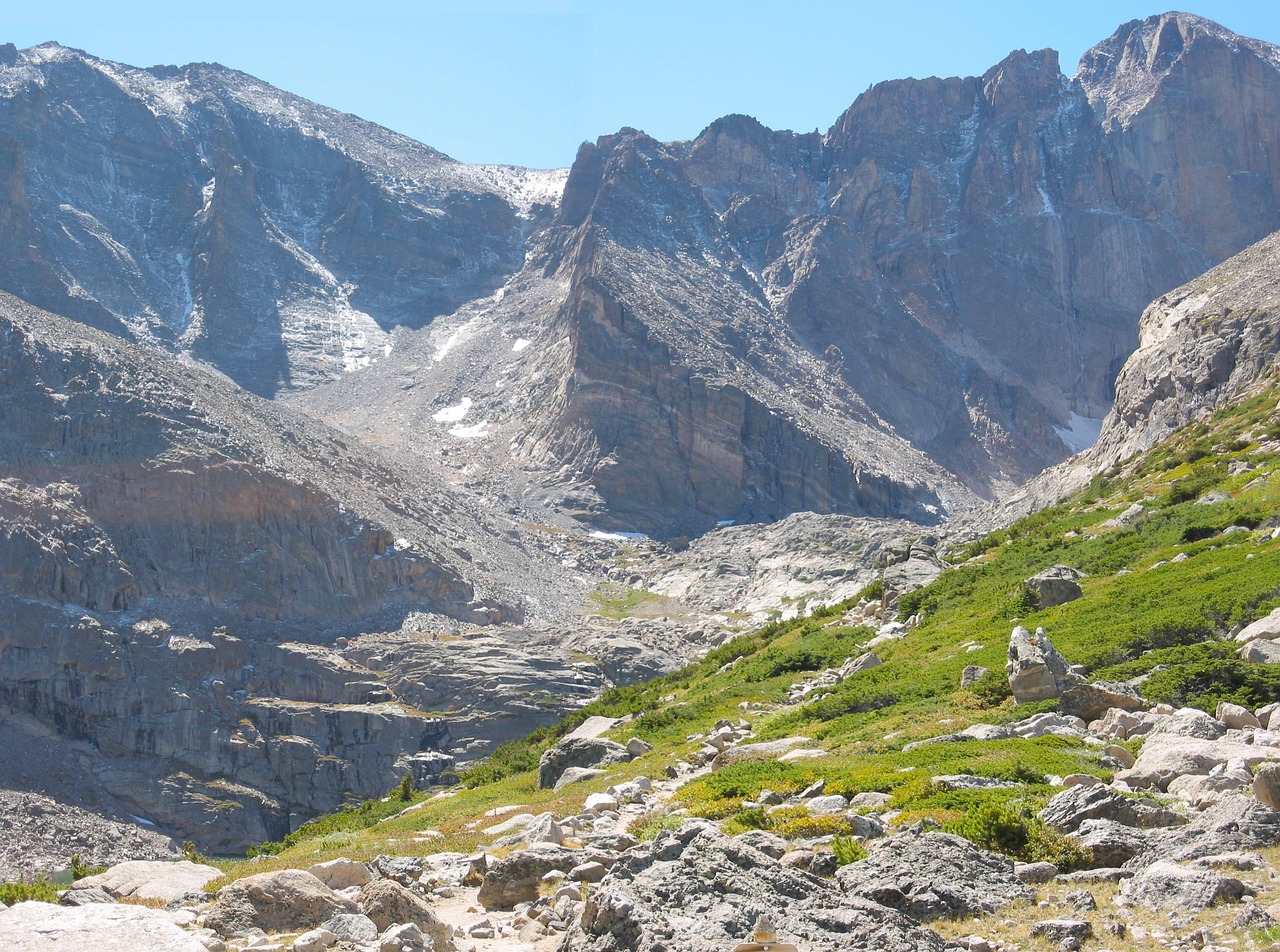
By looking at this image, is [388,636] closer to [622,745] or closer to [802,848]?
[622,745]

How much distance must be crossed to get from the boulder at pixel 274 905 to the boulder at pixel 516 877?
1670 mm

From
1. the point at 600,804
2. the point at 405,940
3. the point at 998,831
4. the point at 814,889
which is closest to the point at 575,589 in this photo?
the point at 600,804

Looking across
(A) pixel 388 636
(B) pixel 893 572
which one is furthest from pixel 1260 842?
(A) pixel 388 636

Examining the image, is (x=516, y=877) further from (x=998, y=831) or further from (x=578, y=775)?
Answer: (x=578, y=775)

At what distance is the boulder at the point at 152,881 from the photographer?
49.2ft

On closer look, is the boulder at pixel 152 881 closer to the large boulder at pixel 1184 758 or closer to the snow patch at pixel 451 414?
the large boulder at pixel 1184 758

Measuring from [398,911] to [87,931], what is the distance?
2.99m

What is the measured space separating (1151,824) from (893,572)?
29.3m

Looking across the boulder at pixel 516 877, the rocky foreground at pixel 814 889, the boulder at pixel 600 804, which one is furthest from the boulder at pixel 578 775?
the boulder at pixel 516 877

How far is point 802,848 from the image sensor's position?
540 inches

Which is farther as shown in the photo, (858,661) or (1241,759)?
(858,661)

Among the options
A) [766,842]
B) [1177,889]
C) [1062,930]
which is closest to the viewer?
[1062,930]

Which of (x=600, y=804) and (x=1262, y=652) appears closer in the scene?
(x=1262, y=652)

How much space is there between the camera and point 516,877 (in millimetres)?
14688
